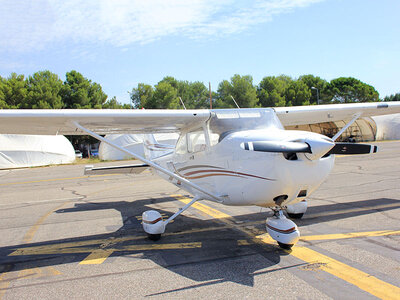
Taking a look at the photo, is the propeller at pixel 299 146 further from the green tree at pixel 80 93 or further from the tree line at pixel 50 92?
the green tree at pixel 80 93

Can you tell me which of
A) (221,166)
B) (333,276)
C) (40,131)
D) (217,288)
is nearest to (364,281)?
(333,276)

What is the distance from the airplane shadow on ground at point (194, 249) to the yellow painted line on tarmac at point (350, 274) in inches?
11.5

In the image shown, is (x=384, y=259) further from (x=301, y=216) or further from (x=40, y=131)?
(x=40, y=131)

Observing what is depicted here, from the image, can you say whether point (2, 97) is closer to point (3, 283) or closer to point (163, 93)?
point (163, 93)

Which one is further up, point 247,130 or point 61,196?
point 247,130

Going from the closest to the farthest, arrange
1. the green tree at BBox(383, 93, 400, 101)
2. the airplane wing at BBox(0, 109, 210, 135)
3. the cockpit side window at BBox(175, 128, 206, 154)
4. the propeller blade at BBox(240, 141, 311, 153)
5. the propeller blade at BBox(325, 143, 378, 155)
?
the propeller blade at BBox(240, 141, 311, 153)
the propeller blade at BBox(325, 143, 378, 155)
the airplane wing at BBox(0, 109, 210, 135)
the cockpit side window at BBox(175, 128, 206, 154)
the green tree at BBox(383, 93, 400, 101)

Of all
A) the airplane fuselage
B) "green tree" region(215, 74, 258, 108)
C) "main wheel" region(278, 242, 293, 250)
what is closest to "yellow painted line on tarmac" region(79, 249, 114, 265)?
the airplane fuselage

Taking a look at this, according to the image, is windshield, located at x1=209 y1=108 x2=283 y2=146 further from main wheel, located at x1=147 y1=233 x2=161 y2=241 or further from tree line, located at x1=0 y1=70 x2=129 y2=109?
tree line, located at x1=0 y1=70 x2=129 y2=109

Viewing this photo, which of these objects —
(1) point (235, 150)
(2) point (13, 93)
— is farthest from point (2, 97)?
(1) point (235, 150)

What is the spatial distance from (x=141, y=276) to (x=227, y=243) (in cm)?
154

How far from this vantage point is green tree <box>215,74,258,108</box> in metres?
44.2

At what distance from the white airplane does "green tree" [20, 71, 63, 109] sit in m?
34.5

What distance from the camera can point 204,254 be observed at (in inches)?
173

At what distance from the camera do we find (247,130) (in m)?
4.87
